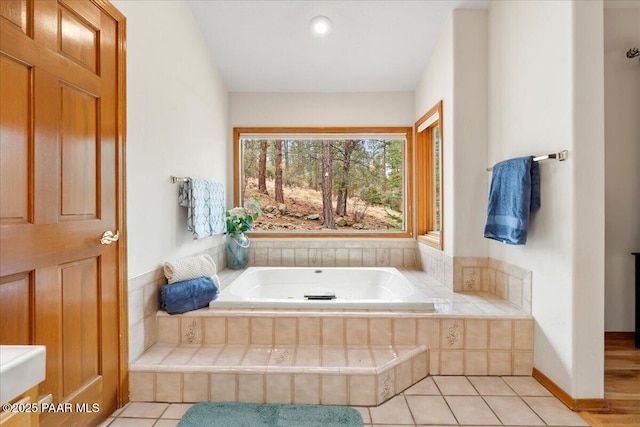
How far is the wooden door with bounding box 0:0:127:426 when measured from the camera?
1.14 metres

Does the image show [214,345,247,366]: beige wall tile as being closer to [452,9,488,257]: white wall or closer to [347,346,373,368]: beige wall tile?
[347,346,373,368]: beige wall tile

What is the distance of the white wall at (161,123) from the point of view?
5.90 feet

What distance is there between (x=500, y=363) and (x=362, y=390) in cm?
87

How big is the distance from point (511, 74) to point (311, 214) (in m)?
2.18

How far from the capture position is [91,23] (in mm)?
1500

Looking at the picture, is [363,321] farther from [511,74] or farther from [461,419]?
[511,74]

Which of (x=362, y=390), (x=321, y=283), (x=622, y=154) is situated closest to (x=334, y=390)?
(x=362, y=390)

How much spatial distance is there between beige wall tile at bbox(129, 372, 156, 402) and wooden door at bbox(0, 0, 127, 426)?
0.05 metres

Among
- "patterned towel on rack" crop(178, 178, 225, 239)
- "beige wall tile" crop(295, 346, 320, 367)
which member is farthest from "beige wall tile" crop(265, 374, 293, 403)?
"patterned towel on rack" crop(178, 178, 225, 239)

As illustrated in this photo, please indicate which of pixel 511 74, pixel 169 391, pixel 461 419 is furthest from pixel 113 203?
pixel 511 74

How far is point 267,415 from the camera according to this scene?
63.5 inches

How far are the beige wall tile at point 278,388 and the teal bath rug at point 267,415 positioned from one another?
0.03 m

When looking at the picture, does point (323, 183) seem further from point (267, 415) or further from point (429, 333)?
point (267, 415)

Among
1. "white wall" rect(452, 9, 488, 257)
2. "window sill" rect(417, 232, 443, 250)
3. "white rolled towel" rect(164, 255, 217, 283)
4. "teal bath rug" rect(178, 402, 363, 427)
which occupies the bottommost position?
"teal bath rug" rect(178, 402, 363, 427)
